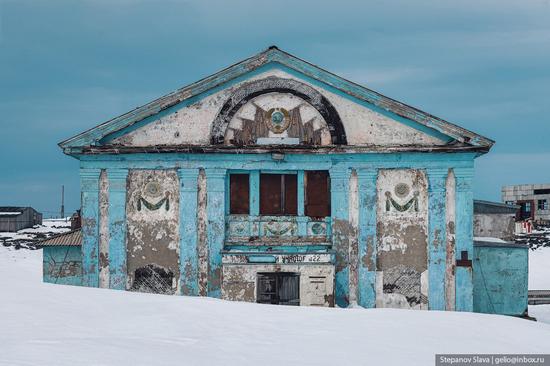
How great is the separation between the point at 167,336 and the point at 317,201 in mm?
10151

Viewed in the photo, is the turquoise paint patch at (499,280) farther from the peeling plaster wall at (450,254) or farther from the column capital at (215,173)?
the column capital at (215,173)

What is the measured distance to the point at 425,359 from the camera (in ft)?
26.8

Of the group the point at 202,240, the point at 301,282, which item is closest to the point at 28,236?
the point at 202,240

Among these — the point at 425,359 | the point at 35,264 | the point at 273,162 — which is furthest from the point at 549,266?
the point at 425,359

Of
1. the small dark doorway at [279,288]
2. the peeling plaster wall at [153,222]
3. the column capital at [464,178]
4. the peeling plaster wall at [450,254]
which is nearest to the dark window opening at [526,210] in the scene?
the column capital at [464,178]

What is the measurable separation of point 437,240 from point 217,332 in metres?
10.2

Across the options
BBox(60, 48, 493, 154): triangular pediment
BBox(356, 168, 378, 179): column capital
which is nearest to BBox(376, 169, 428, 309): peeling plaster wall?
BBox(356, 168, 378, 179): column capital

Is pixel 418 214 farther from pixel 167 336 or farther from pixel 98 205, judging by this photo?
pixel 167 336

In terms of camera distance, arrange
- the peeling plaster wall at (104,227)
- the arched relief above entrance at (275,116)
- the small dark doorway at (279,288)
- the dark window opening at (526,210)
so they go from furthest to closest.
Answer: the dark window opening at (526,210), the peeling plaster wall at (104,227), the arched relief above entrance at (275,116), the small dark doorway at (279,288)

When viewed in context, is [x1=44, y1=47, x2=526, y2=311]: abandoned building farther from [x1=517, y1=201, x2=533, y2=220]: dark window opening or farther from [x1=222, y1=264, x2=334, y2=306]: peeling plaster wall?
[x1=517, y1=201, x2=533, y2=220]: dark window opening

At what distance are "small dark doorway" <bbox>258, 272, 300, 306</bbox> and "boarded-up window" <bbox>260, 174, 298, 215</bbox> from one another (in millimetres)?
1725

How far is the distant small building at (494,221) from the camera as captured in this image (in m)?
25.3

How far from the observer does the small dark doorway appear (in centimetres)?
1770

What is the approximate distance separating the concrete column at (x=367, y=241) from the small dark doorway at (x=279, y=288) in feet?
5.69
